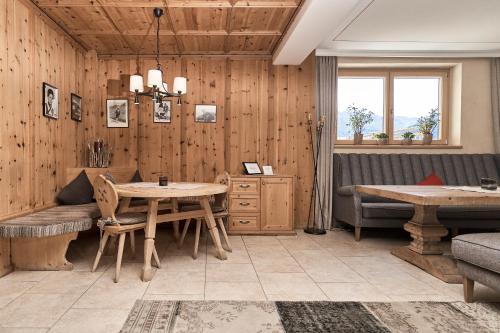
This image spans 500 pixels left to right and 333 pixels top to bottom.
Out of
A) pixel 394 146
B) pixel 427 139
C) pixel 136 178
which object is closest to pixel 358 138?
pixel 394 146

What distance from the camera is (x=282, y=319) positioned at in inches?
83.5

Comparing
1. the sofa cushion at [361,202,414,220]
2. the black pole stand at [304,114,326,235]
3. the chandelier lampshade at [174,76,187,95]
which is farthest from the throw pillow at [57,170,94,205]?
the sofa cushion at [361,202,414,220]

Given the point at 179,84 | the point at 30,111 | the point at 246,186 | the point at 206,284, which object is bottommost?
the point at 206,284

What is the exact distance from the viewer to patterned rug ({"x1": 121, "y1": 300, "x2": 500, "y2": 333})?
2010 mm

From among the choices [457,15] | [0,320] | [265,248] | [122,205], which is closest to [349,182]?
[265,248]

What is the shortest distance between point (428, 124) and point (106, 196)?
15.8 ft

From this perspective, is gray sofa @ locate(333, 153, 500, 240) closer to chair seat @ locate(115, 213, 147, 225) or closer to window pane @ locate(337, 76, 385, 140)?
window pane @ locate(337, 76, 385, 140)

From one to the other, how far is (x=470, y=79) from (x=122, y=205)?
5.24 meters

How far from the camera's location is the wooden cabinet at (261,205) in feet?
15.2

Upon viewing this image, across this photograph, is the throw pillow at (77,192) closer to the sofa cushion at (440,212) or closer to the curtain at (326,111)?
the curtain at (326,111)

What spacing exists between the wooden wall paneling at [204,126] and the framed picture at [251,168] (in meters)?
0.42

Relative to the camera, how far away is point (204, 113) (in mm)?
5195

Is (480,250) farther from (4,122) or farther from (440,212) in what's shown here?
(4,122)

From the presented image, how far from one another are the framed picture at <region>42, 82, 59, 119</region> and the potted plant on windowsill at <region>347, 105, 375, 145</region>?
4.08m
